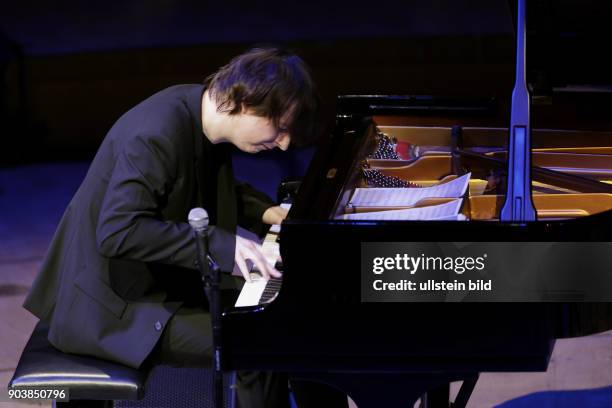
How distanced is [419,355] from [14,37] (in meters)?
4.40

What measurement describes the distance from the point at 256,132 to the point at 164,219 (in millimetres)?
350

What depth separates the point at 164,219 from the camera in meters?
2.81

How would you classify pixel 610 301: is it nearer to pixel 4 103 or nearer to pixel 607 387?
pixel 607 387

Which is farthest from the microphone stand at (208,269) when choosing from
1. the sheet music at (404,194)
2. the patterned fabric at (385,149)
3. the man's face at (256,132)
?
the patterned fabric at (385,149)

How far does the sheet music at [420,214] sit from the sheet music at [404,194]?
7 cm

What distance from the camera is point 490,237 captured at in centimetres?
248

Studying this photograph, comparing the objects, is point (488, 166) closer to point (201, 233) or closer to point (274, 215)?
point (274, 215)

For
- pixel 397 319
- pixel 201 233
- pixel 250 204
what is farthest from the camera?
pixel 250 204

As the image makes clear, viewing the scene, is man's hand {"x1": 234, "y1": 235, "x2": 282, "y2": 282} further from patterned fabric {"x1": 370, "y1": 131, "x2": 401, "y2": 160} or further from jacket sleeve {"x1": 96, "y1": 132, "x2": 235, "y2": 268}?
patterned fabric {"x1": 370, "y1": 131, "x2": 401, "y2": 160}

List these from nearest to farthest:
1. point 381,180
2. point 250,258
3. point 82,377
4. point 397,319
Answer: point 397,319 → point 250,258 → point 82,377 → point 381,180

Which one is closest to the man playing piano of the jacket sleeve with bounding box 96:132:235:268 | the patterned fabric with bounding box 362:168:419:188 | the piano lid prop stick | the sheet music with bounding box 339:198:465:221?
the jacket sleeve with bounding box 96:132:235:268

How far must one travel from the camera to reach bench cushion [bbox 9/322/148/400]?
9.09ft

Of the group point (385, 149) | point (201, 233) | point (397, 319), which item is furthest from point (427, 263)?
point (385, 149)

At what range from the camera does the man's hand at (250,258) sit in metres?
2.59
